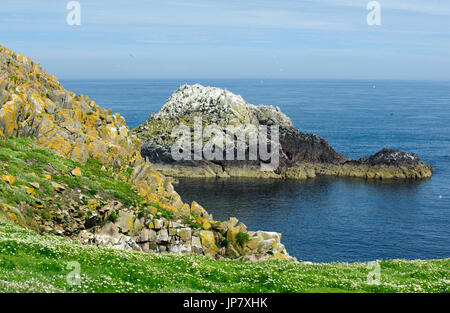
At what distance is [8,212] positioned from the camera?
93.2 feet

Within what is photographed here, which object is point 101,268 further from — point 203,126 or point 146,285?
point 203,126

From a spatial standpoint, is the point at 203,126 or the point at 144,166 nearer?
the point at 144,166

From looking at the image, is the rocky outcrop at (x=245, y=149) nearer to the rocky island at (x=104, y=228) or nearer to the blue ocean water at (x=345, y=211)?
the blue ocean water at (x=345, y=211)

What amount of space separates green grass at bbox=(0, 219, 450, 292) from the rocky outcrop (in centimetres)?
9827

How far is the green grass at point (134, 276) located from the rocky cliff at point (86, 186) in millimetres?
9411

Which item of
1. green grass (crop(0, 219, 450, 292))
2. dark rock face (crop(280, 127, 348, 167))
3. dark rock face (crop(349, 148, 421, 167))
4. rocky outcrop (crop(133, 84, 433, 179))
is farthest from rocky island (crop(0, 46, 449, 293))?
dark rock face (crop(349, 148, 421, 167))

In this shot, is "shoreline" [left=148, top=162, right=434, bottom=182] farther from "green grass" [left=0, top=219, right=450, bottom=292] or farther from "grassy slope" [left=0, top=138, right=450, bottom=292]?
"green grass" [left=0, top=219, right=450, bottom=292]

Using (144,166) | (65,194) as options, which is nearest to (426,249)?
(144,166)

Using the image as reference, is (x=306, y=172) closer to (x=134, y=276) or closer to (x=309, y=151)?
(x=309, y=151)

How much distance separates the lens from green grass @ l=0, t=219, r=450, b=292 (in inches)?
659

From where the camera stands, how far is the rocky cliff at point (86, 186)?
33.2m

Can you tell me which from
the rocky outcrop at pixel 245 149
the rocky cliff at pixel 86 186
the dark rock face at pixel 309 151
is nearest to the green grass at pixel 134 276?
the rocky cliff at pixel 86 186

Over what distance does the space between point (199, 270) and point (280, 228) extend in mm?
59150

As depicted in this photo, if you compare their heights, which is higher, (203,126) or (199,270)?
(203,126)
